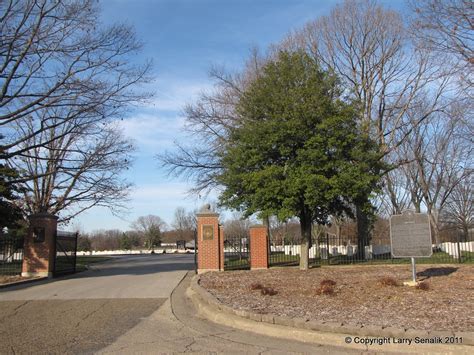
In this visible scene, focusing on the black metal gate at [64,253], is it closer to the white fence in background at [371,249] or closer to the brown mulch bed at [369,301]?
the brown mulch bed at [369,301]

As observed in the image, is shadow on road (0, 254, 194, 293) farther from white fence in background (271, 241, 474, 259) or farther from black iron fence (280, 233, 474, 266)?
white fence in background (271, 241, 474, 259)

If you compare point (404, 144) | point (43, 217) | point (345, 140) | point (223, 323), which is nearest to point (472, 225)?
point (404, 144)

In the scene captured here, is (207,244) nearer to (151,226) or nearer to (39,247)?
(39,247)

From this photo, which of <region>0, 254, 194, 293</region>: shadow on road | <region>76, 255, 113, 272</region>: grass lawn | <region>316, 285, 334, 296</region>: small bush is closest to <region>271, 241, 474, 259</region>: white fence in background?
<region>0, 254, 194, 293</region>: shadow on road

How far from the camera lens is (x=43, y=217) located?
62.2 ft

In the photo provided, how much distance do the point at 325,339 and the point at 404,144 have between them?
1312 inches

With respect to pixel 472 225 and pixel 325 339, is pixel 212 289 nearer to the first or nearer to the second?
pixel 325 339

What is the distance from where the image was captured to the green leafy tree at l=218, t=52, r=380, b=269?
17859 mm

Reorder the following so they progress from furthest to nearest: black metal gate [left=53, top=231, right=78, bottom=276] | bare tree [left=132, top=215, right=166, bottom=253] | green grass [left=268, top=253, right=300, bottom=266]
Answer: bare tree [left=132, top=215, right=166, bottom=253] < green grass [left=268, top=253, right=300, bottom=266] < black metal gate [left=53, top=231, right=78, bottom=276]

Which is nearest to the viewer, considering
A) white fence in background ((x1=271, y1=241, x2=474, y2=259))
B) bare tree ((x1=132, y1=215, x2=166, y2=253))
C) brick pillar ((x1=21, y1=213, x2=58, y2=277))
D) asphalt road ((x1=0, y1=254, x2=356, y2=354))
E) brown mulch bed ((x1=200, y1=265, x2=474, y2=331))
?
asphalt road ((x1=0, y1=254, x2=356, y2=354))

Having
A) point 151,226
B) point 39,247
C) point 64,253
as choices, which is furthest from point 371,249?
point 151,226

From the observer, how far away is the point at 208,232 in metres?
19.1

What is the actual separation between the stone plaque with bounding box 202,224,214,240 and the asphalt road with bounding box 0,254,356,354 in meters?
5.47

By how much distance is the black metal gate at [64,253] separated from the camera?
64.5 ft
